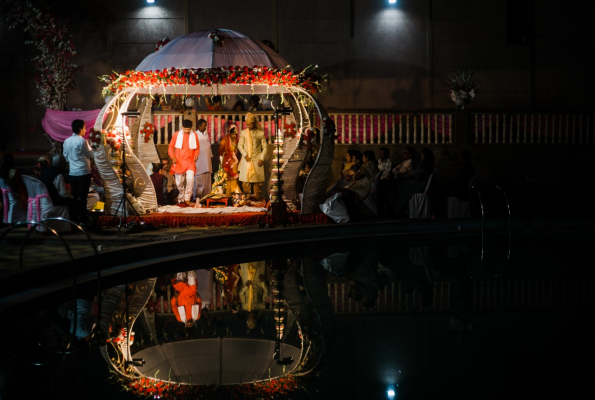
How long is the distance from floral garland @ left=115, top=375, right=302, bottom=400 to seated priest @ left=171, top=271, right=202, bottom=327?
166 centimetres

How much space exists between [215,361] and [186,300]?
2163 millimetres

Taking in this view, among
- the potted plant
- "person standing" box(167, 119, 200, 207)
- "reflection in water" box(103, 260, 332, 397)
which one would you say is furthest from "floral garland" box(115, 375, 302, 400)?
the potted plant

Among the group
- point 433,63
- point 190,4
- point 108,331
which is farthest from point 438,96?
point 108,331

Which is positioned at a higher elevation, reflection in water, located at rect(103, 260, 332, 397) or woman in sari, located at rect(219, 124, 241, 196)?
woman in sari, located at rect(219, 124, 241, 196)

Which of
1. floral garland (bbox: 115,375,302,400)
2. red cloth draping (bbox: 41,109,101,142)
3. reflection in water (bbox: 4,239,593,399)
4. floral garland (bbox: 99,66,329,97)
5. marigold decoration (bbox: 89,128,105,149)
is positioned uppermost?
floral garland (bbox: 99,66,329,97)

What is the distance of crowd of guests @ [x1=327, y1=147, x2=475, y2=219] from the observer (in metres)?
12.7

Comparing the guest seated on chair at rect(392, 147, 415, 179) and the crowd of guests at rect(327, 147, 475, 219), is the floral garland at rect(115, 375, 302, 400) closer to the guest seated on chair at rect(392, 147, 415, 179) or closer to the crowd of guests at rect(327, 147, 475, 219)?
the crowd of guests at rect(327, 147, 475, 219)

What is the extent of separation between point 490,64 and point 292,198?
315 inches

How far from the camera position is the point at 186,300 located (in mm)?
7066

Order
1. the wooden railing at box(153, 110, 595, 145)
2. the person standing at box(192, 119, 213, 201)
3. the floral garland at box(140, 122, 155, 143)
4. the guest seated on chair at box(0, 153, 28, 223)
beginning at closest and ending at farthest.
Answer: the guest seated on chair at box(0, 153, 28, 223) < the floral garland at box(140, 122, 155, 143) < the person standing at box(192, 119, 213, 201) < the wooden railing at box(153, 110, 595, 145)

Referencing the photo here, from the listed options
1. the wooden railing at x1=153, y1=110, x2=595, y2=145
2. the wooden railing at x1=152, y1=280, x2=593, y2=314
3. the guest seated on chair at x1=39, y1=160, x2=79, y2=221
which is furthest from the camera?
the wooden railing at x1=153, y1=110, x2=595, y2=145

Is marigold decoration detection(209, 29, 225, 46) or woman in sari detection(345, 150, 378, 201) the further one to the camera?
woman in sari detection(345, 150, 378, 201)

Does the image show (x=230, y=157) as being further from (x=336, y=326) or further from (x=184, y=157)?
(x=336, y=326)

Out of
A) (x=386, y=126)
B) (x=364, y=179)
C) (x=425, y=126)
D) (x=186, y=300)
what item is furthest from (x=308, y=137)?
(x=186, y=300)
